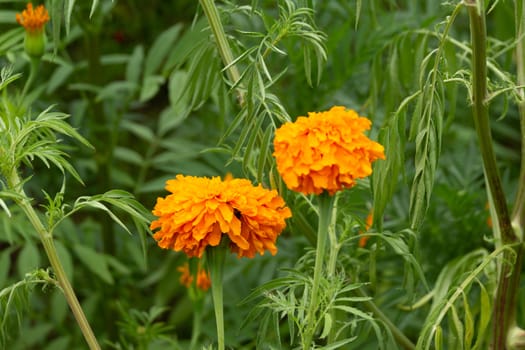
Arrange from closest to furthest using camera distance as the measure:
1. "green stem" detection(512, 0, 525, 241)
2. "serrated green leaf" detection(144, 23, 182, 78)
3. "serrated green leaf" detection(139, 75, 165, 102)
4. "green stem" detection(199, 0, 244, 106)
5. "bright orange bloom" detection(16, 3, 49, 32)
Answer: "green stem" detection(199, 0, 244, 106), "green stem" detection(512, 0, 525, 241), "bright orange bloom" detection(16, 3, 49, 32), "serrated green leaf" detection(139, 75, 165, 102), "serrated green leaf" detection(144, 23, 182, 78)

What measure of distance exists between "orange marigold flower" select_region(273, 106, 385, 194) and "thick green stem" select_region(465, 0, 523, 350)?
7.5 inches

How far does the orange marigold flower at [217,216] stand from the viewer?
765 mm

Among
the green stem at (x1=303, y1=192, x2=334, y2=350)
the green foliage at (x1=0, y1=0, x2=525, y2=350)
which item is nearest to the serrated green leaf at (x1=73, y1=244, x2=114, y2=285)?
the green foliage at (x1=0, y1=0, x2=525, y2=350)

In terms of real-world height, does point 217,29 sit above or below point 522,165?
above

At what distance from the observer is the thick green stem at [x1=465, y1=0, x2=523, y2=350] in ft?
2.80

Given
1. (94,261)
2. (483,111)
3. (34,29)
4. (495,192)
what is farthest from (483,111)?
(94,261)

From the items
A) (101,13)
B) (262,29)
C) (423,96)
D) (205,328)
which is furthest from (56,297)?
(423,96)

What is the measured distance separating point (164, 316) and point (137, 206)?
1.16m

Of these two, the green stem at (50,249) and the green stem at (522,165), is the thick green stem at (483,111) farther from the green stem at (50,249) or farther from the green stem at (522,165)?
A: the green stem at (50,249)

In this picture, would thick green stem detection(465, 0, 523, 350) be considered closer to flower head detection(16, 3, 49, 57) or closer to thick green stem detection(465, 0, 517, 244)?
thick green stem detection(465, 0, 517, 244)

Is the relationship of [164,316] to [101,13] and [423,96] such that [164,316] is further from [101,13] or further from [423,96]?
[423,96]

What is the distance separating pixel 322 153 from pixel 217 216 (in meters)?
0.11

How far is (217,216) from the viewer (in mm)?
764

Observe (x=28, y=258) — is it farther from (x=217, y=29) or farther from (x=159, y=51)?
(x=217, y=29)
